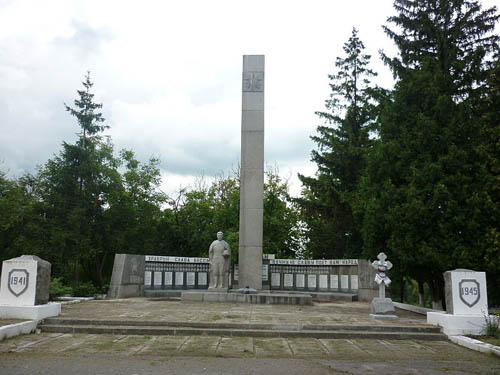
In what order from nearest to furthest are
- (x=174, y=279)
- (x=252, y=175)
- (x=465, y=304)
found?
(x=465, y=304)
(x=252, y=175)
(x=174, y=279)

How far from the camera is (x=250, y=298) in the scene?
43.3 feet

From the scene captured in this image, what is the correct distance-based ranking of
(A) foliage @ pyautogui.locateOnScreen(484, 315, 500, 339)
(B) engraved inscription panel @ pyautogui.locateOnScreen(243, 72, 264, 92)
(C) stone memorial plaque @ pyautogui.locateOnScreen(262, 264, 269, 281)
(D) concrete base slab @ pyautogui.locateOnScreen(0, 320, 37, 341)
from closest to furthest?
1. (D) concrete base slab @ pyautogui.locateOnScreen(0, 320, 37, 341)
2. (A) foliage @ pyautogui.locateOnScreen(484, 315, 500, 339)
3. (B) engraved inscription panel @ pyautogui.locateOnScreen(243, 72, 264, 92)
4. (C) stone memorial plaque @ pyautogui.locateOnScreen(262, 264, 269, 281)

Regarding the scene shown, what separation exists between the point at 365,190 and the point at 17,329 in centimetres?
1114

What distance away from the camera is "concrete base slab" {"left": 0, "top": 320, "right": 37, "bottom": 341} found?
714 centimetres

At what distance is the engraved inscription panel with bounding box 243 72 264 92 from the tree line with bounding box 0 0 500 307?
4.24m

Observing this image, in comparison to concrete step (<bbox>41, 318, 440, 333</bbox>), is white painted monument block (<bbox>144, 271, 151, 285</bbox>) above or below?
above

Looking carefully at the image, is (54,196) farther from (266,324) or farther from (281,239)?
(266,324)

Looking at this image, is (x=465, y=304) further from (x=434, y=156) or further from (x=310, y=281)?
(x=310, y=281)

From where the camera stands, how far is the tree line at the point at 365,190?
11484 millimetres

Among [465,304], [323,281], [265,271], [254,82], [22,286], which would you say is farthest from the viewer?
[265,271]

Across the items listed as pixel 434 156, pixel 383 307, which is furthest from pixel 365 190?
pixel 383 307

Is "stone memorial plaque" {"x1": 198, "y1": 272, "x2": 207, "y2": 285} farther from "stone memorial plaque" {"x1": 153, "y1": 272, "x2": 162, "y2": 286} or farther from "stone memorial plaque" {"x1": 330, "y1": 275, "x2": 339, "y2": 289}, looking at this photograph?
"stone memorial plaque" {"x1": 330, "y1": 275, "x2": 339, "y2": 289}

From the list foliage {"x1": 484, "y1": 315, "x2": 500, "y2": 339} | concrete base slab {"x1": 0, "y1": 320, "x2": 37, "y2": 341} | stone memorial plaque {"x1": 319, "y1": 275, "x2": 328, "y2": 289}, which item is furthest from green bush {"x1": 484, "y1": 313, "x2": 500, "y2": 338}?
stone memorial plaque {"x1": 319, "y1": 275, "x2": 328, "y2": 289}

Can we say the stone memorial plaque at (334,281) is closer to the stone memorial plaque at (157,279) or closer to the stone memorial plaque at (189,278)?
the stone memorial plaque at (189,278)
